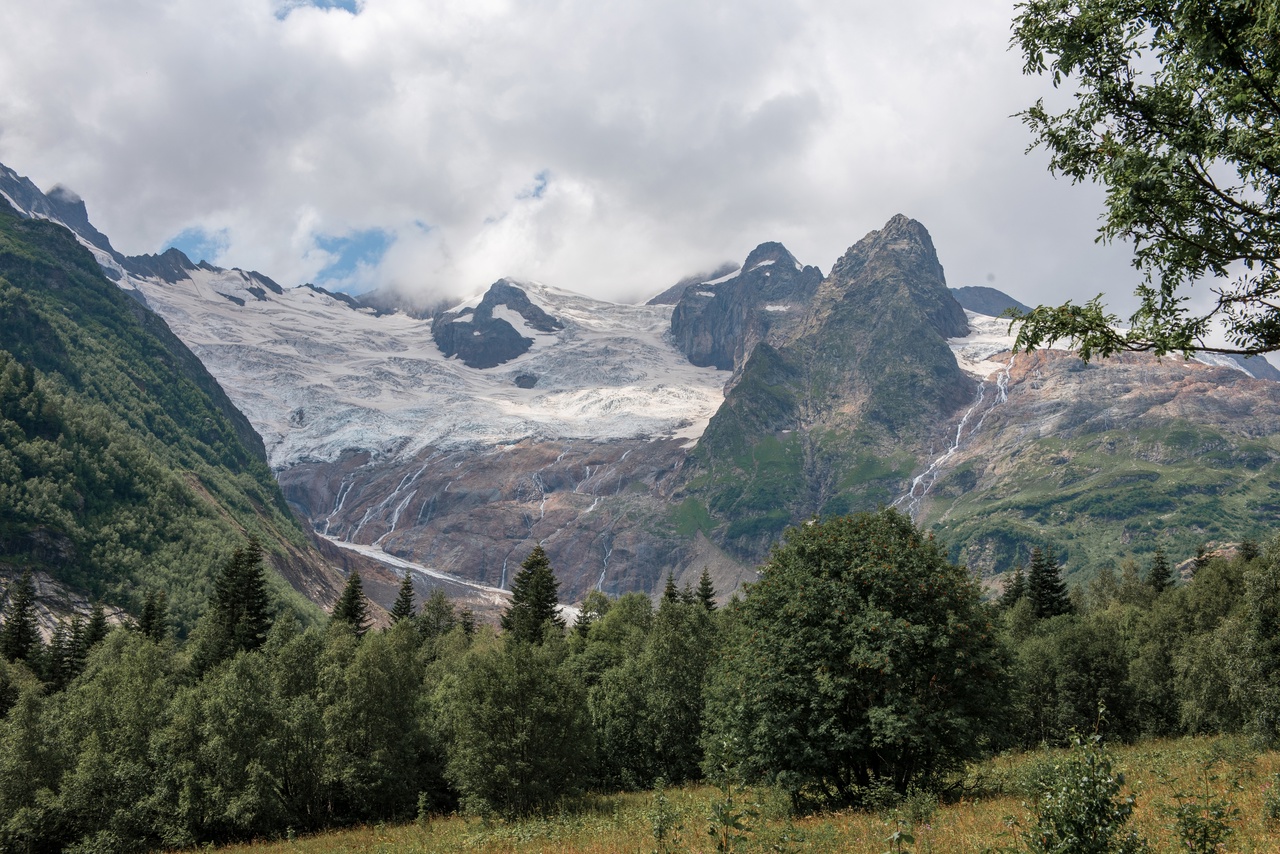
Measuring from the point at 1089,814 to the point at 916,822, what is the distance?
10125 mm

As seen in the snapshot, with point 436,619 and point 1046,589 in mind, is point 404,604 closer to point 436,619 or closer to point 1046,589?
point 436,619

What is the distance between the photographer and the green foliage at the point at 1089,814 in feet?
31.5

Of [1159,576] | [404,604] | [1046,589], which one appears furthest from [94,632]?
[1159,576]

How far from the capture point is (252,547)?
8219 cm

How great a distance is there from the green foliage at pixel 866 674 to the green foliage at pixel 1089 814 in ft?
47.8

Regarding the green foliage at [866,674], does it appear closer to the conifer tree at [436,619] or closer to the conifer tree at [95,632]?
the conifer tree at [95,632]

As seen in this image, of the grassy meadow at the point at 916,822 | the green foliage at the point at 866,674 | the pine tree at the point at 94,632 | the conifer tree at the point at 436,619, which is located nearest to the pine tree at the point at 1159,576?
the grassy meadow at the point at 916,822

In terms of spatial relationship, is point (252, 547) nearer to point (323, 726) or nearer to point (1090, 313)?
point (323, 726)

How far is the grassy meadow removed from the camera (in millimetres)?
14641

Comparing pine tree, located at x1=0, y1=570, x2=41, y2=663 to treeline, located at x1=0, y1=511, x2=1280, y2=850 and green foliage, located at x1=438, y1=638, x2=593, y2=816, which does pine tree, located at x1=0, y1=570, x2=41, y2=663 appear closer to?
treeline, located at x1=0, y1=511, x2=1280, y2=850

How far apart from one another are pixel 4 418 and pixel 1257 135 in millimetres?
219997

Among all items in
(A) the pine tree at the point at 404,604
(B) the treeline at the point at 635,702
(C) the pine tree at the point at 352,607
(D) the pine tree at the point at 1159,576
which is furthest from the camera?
(A) the pine tree at the point at 404,604

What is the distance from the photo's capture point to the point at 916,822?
733 inches

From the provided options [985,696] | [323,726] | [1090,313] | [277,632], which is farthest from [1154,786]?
[277,632]
